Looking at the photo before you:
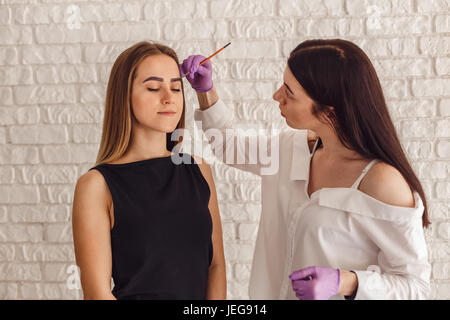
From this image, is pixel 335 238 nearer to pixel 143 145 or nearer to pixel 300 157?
pixel 300 157

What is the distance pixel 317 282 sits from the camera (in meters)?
1.05

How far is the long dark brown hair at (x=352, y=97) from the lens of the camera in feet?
3.69

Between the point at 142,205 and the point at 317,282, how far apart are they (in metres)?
0.48

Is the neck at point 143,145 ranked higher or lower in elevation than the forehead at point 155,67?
lower

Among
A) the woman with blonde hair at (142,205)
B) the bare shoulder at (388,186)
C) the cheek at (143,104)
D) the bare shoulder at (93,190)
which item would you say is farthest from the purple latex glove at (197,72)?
the bare shoulder at (388,186)

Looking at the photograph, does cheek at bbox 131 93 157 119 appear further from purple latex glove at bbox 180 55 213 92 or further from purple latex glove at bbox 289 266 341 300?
purple latex glove at bbox 289 266 341 300

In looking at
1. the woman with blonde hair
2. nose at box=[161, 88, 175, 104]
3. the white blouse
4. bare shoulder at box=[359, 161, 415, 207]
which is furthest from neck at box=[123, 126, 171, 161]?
bare shoulder at box=[359, 161, 415, 207]

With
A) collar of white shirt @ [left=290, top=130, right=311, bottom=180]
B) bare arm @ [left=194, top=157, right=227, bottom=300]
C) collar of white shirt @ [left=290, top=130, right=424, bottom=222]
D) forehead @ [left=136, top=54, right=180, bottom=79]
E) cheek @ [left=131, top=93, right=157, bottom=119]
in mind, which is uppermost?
forehead @ [left=136, top=54, right=180, bottom=79]

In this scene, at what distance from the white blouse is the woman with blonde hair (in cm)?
17

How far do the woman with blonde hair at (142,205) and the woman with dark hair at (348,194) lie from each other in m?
0.26

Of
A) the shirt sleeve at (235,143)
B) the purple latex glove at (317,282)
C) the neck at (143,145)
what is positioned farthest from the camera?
the shirt sleeve at (235,143)

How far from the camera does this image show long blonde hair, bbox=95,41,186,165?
123 centimetres

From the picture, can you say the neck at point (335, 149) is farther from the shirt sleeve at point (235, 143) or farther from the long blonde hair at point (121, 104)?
the long blonde hair at point (121, 104)

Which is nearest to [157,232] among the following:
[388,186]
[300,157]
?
[300,157]
